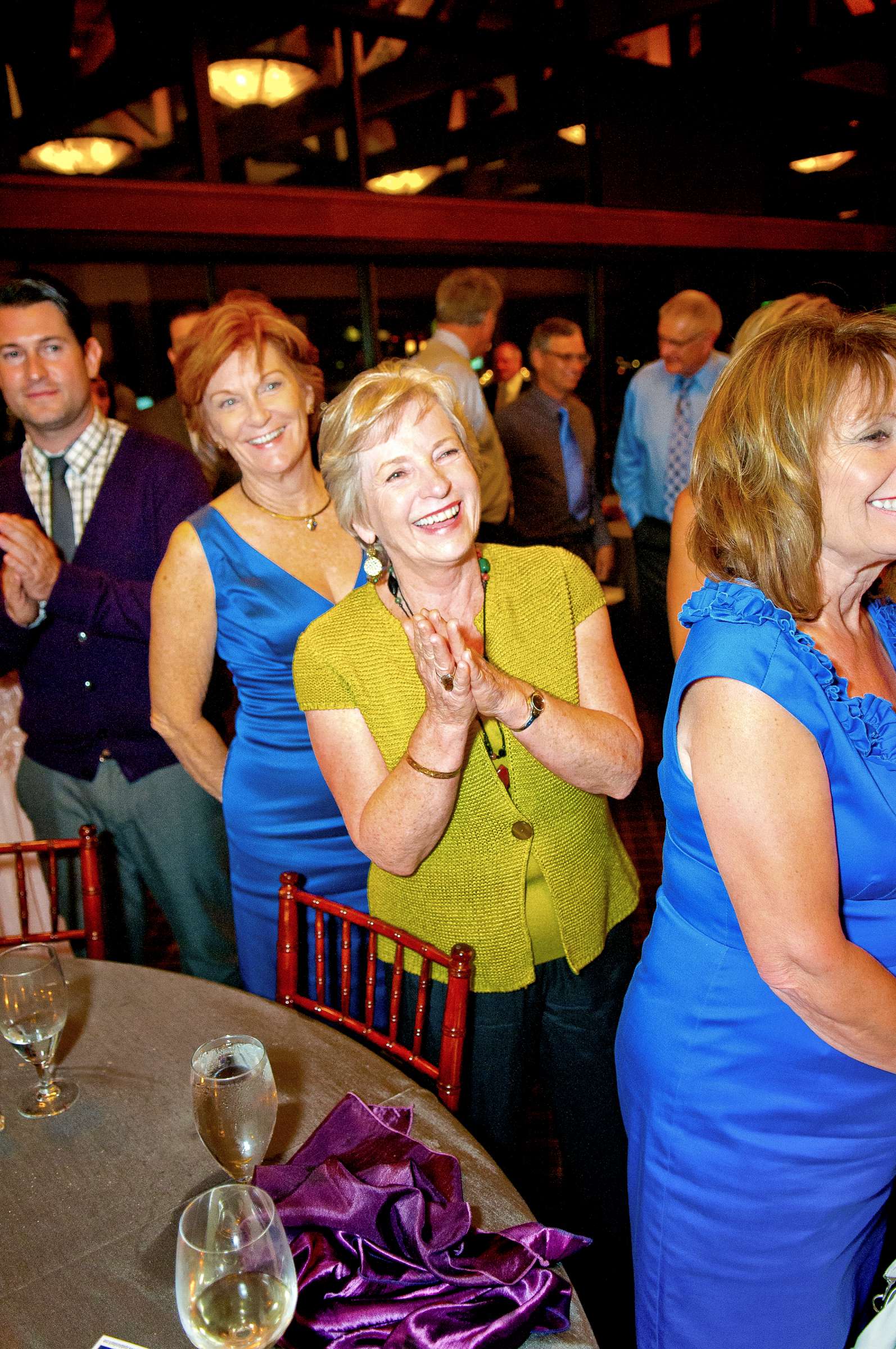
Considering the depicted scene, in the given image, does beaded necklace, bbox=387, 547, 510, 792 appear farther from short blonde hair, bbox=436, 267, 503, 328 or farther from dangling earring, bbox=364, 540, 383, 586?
short blonde hair, bbox=436, 267, 503, 328

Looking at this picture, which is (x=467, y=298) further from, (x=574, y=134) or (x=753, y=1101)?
(x=753, y=1101)

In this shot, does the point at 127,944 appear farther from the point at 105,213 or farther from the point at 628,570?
the point at 628,570

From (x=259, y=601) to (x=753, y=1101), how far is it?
Answer: 137 centimetres

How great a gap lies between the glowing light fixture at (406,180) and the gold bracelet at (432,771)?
5059 mm

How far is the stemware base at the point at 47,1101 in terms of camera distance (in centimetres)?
133

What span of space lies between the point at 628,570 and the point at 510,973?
17.2ft

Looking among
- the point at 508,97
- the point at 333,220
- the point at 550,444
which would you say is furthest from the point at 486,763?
the point at 508,97

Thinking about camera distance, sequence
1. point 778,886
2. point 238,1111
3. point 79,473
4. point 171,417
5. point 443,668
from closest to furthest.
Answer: point 238,1111
point 778,886
point 443,668
point 79,473
point 171,417

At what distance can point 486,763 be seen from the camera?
1711 mm

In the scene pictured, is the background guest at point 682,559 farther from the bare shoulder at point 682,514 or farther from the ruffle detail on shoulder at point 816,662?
the ruffle detail on shoulder at point 816,662

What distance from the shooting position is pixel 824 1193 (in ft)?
4.52

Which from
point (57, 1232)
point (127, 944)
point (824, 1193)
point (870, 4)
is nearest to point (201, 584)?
point (127, 944)

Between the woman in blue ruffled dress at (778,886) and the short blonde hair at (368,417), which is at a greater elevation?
the short blonde hair at (368,417)

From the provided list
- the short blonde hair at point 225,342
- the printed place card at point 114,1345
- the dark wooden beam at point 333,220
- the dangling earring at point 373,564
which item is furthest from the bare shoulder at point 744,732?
the dark wooden beam at point 333,220
